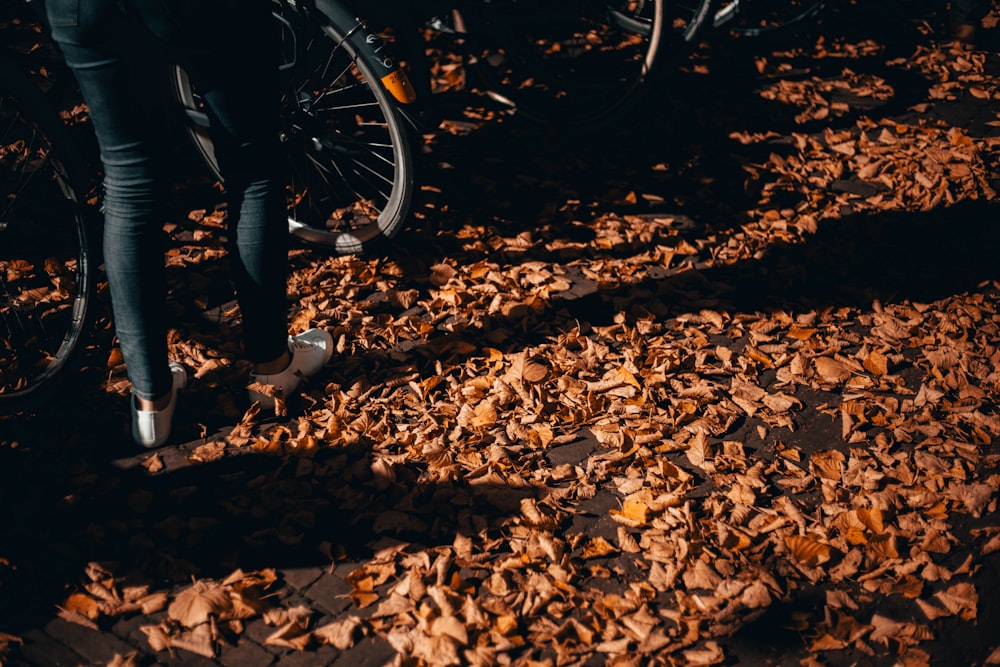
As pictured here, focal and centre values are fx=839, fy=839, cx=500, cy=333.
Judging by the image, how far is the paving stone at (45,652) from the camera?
7.82 feet

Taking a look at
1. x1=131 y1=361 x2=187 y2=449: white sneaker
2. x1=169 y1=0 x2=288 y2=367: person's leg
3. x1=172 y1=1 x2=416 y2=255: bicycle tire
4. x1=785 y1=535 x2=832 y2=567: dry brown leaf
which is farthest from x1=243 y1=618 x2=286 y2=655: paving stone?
x1=172 y1=1 x2=416 y2=255: bicycle tire

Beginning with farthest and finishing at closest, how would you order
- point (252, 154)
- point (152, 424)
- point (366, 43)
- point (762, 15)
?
point (762, 15)
point (366, 43)
point (152, 424)
point (252, 154)

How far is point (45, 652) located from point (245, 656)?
1.87ft

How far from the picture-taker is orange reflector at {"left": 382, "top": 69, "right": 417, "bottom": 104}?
3.51 metres

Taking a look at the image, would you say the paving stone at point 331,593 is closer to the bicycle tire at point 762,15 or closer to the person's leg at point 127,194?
the person's leg at point 127,194

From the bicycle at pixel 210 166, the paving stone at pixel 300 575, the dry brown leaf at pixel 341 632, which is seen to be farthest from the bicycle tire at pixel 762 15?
the dry brown leaf at pixel 341 632

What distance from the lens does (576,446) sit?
3129mm

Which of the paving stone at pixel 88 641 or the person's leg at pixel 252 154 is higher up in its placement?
the person's leg at pixel 252 154

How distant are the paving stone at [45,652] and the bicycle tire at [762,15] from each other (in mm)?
5558

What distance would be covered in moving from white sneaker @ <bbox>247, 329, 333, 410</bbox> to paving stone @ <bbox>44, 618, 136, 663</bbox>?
1.00 meters

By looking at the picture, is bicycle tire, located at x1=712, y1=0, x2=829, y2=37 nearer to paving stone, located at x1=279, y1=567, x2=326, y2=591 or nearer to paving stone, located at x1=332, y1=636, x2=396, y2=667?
paving stone, located at x1=279, y1=567, x2=326, y2=591

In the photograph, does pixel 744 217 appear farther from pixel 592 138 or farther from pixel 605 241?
pixel 592 138

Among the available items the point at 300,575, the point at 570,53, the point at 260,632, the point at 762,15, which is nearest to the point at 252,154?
the point at 300,575

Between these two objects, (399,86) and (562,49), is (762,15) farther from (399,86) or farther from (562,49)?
(399,86)
